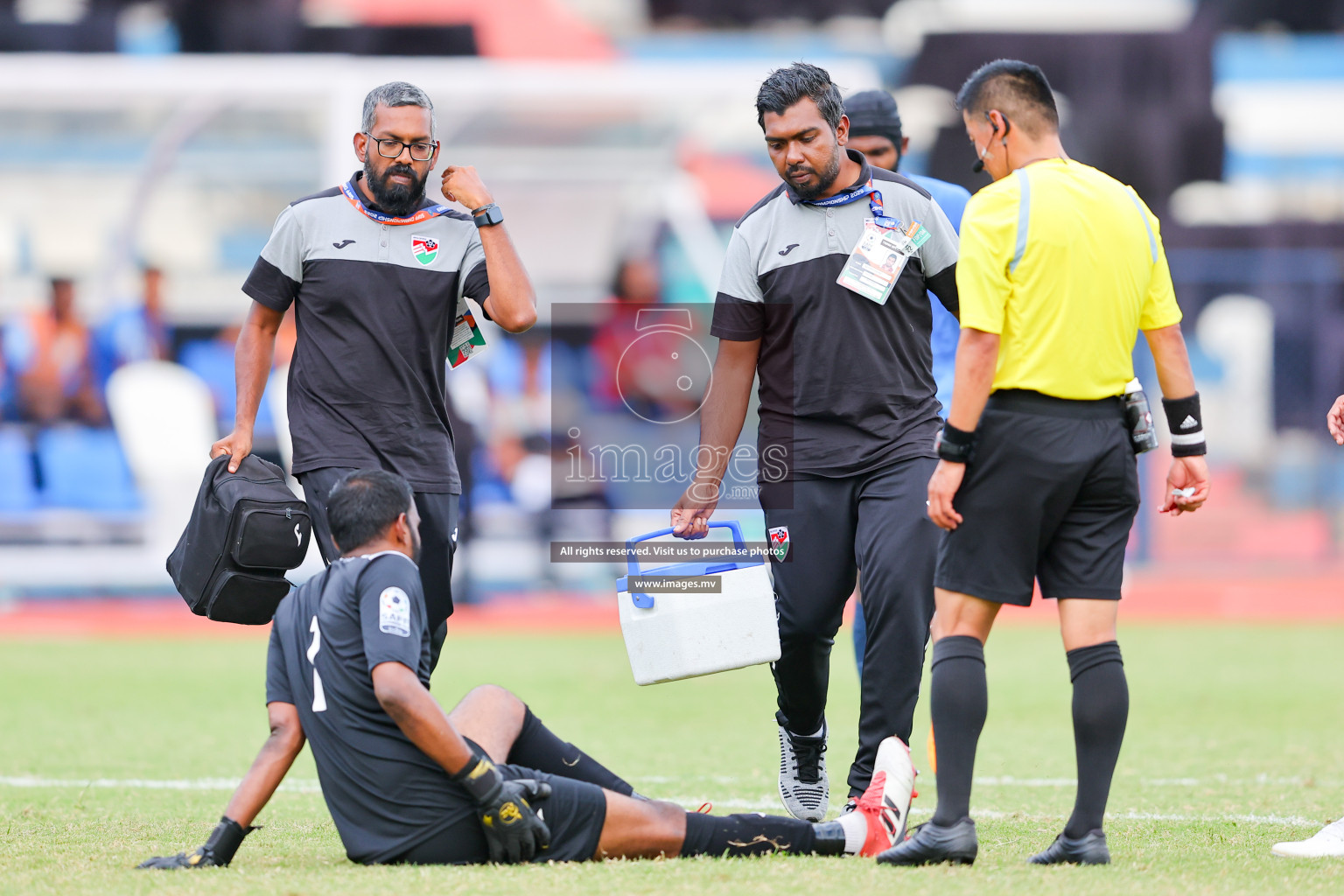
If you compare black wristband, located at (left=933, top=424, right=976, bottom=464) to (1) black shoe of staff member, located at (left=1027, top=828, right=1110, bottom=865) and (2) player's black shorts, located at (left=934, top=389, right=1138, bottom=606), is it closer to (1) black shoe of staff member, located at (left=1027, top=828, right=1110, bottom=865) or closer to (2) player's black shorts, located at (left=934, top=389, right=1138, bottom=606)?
(2) player's black shorts, located at (left=934, top=389, right=1138, bottom=606)

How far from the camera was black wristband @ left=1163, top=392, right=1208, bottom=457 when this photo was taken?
444 centimetres

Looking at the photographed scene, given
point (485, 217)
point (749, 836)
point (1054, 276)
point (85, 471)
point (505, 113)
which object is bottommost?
point (85, 471)

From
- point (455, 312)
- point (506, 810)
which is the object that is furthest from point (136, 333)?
point (506, 810)

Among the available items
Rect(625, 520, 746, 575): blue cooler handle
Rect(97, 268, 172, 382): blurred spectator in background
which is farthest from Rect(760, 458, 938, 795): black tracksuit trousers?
Rect(97, 268, 172, 382): blurred spectator in background

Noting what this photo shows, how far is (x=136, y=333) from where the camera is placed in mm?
14859

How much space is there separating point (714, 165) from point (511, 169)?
791cm

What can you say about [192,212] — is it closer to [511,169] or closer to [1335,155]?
[511,169]

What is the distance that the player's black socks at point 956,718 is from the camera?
4.21 meters

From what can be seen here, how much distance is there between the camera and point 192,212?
20.5 metres

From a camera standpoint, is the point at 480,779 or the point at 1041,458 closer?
the point at 480,779

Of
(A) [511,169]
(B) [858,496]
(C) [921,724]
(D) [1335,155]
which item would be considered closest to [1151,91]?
(D) [1335,155]

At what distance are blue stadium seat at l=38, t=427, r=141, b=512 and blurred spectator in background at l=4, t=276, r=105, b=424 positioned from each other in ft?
0.61

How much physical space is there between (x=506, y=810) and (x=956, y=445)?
151 centimetres

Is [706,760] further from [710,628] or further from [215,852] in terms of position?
[215,852]
